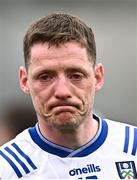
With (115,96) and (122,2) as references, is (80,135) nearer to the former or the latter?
(115,96)

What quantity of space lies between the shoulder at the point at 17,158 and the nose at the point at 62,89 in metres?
0.40

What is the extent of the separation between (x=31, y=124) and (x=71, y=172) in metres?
2.84

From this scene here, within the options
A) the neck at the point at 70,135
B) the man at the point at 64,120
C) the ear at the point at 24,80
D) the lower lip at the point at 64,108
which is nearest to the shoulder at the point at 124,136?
the man at the point at 64,120

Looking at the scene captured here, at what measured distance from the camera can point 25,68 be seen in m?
2.78

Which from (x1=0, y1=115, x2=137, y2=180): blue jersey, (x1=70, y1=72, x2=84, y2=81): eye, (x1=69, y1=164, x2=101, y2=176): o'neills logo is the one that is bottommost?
(x1=69, y1=164, x2=101, y2=176): o'neills logo

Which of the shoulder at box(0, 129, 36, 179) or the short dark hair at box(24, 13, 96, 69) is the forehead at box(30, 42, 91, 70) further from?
the shoulder at box(0, 129, 36, 179)

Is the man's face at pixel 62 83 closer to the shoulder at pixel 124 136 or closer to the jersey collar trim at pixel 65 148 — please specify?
the jersey collar trim at pixel 65 148

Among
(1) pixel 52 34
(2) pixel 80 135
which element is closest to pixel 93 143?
(2) pixel 80 135

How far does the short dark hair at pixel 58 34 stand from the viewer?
269 cm

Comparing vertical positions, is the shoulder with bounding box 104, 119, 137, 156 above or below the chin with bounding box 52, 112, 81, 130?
below

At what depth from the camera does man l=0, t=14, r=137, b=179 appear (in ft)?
8.50

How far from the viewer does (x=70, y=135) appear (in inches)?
108

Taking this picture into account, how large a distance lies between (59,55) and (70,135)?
0.42m

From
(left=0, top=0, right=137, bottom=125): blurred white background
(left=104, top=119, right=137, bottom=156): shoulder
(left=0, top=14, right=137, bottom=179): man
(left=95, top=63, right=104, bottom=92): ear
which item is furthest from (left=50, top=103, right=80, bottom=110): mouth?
(left=0, top=0, right=137, bottom=125): blurred white background
